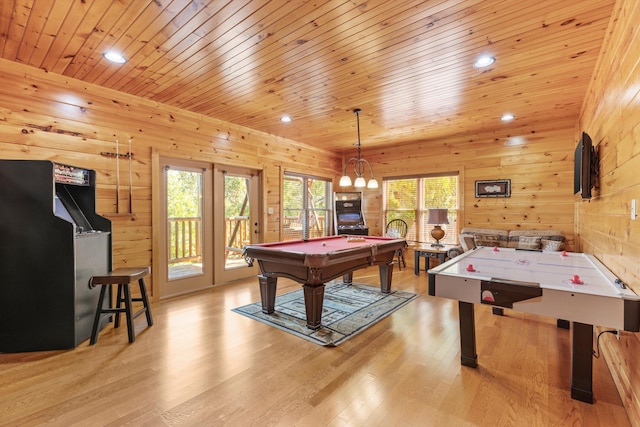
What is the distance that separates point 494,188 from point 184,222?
522 cm

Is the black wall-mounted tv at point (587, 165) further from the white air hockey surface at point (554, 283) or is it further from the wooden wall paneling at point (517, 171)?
the wooden wall paneling at point (517, 171)

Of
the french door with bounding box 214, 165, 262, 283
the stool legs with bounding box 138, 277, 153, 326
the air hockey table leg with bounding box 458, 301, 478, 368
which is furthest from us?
the french door with bounding box 214, 165, 262, 283

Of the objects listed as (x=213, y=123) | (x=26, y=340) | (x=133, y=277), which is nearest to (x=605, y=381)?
(x=133, y=277)

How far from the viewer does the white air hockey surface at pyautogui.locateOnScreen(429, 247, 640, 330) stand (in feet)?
5.52

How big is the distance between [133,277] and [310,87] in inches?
107

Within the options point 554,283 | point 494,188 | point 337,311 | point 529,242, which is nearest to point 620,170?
point 554,283

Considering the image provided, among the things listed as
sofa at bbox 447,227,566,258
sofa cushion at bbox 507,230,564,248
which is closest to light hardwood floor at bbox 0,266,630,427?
sofa at bbox 447,227,566,258

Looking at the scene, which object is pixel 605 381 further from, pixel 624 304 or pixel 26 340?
pixel 26 340

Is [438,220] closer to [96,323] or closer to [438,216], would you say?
[438,216]

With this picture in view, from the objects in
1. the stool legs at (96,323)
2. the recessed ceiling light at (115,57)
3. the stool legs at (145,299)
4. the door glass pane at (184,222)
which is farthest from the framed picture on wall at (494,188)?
the stool legs at (96,323)

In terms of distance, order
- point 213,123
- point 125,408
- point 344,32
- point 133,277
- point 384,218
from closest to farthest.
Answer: point 125,408, point 344,32, point 133,277, point 213,123, point 384,218

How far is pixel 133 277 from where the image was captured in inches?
113

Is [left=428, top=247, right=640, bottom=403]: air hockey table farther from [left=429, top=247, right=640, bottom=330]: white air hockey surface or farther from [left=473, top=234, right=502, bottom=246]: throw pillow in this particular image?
[left=473, top=234, right=502, bottom=246]: throw pillow

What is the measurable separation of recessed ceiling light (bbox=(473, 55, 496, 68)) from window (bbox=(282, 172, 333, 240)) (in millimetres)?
3816
